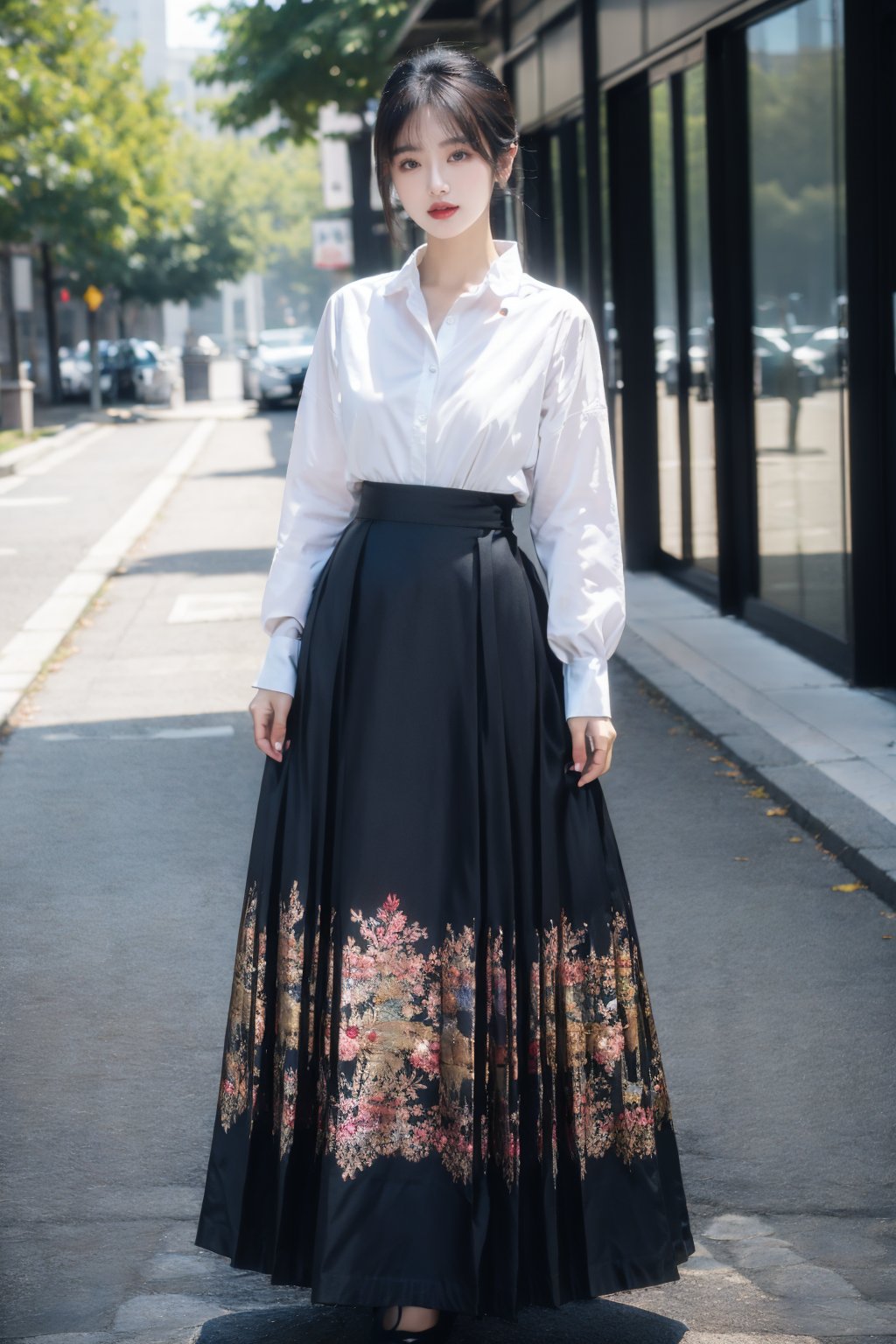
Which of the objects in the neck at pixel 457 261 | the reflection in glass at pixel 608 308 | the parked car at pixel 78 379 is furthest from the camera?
the parked car at pixel 78 379

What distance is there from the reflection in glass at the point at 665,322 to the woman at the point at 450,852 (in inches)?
327

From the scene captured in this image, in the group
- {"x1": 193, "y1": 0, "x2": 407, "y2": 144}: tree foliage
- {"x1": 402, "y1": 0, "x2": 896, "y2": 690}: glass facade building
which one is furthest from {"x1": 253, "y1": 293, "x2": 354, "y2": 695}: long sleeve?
{"x1": 193, "y1": 0, "x2": 407, "y2": 144}: tree foliage

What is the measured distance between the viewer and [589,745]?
288 cm

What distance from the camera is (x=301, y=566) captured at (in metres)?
2.97

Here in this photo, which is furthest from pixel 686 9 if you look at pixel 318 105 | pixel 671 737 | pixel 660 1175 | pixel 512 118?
pixel 318 105

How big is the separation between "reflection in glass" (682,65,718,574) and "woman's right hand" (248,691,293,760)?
718cm

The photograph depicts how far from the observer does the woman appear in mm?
2787

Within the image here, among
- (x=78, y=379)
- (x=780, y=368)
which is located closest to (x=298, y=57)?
(x=780, y=368)

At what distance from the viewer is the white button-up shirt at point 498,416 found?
9.20 feet

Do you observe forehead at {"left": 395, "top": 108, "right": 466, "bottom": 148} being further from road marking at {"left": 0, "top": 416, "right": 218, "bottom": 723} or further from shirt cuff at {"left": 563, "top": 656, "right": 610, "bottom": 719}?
road marking at {"left": 0, "top": 416, "right": 218, "bottom": 723}

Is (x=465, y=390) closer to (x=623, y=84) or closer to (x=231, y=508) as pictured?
(x=623, y=84)

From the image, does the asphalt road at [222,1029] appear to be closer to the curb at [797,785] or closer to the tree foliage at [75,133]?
the curb at [797,785]

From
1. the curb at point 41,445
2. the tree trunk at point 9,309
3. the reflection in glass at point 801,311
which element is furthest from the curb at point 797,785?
the tree trunk at point 9,309

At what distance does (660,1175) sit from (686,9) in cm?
801
